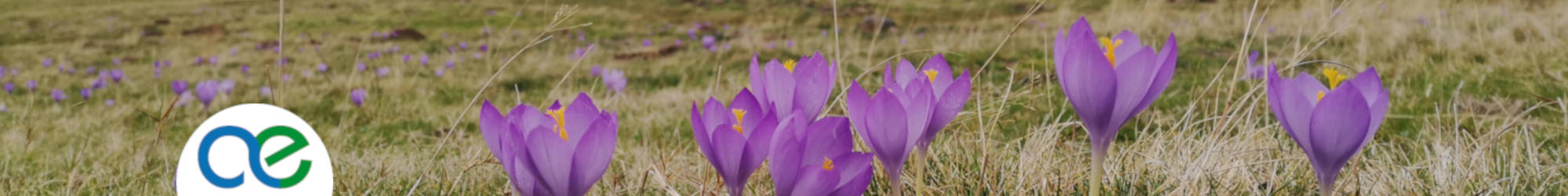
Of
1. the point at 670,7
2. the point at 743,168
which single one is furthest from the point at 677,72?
the point at 670,7

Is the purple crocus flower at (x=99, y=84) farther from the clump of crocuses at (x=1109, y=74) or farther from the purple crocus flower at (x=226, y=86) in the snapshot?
the clump of crocuses at (x=1109, y=74)

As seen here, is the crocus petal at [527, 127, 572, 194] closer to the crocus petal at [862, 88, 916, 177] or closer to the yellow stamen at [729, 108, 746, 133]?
the yellow stamen at [729, 108, 746, 133]

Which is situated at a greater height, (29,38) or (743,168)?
(743,168)

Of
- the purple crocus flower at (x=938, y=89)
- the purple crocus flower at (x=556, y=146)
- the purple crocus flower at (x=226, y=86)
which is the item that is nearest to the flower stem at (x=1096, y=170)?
the purple crocus flower at (x=938, y=89)

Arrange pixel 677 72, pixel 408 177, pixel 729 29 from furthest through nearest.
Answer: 1. pixel 729 29
2. pixel 677 72
3. pixel 408 177

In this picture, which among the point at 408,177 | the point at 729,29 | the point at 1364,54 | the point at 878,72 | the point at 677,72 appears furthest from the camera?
the point at 729,29

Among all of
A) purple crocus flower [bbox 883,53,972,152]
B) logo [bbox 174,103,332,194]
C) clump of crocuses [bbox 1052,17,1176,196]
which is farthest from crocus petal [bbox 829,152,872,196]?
logo [bbox 174,103,332,194]

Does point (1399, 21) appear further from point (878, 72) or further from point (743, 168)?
point (743, 168)
